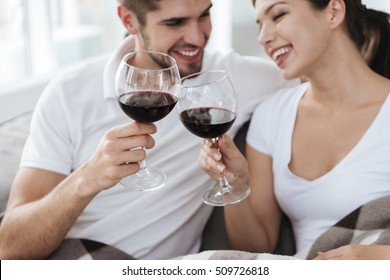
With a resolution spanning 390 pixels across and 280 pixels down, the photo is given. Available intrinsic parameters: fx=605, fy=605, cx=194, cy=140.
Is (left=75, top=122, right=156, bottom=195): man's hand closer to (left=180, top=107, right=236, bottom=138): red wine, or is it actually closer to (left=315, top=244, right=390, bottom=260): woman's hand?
(left=180, top=107, right=236, bottom=138): red wine

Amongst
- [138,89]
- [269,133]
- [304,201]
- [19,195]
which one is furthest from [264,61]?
[19,195]

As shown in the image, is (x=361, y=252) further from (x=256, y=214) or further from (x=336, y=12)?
(x=336, y=12)

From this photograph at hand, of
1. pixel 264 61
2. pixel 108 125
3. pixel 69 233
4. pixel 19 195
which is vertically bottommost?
pixel 69 233

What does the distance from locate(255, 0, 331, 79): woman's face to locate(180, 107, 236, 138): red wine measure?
0.78ft

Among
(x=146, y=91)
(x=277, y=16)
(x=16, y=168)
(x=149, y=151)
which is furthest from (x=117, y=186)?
(x=277, y=16)

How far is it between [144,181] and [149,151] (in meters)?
0.17

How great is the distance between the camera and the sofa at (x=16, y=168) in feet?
4.40

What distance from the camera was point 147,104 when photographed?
3.26 ft

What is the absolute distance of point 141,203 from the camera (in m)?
1.30

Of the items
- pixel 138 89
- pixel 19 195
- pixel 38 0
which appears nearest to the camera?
pixel 138 89

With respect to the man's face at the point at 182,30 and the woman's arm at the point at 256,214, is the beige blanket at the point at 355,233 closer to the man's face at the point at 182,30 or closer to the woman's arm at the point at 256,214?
the woman's arm at the point at 256,214

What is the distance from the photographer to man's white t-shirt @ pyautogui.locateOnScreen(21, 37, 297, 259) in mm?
1302

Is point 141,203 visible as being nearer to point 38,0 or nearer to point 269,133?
point 269,133

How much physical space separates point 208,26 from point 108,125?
304mm
